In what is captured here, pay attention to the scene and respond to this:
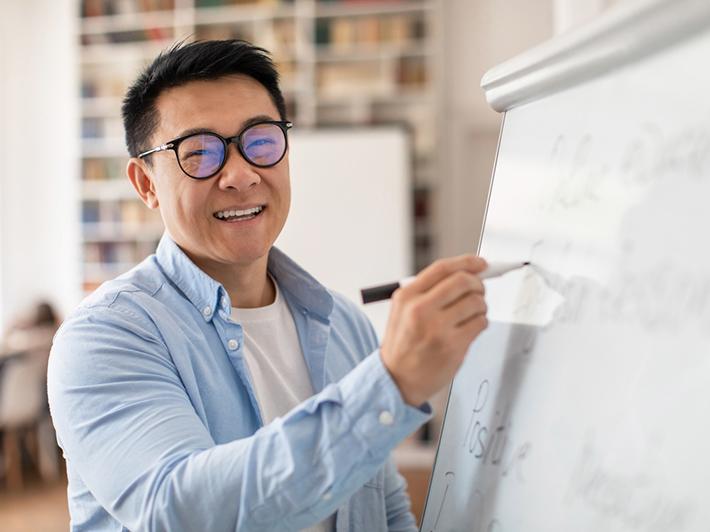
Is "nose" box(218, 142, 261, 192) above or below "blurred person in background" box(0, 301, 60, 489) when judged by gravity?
above

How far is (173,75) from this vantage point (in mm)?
1243

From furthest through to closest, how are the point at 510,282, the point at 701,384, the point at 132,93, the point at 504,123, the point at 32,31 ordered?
1. the point at 32,31
2. the point at 132,93
3. the point at 504,123
4. the point at 510,282
5. the point at 701,384

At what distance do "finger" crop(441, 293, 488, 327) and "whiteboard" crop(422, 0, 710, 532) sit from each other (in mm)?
115

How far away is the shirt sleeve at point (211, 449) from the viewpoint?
821 millimetres

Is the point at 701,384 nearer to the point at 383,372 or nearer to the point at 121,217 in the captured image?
the point at 383,372

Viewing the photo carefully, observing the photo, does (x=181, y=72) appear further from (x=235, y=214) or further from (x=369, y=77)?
(x=369, y=77)

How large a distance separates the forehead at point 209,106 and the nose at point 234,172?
33 millimetres

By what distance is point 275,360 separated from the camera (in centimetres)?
133

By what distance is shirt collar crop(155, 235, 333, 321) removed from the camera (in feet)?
4.04

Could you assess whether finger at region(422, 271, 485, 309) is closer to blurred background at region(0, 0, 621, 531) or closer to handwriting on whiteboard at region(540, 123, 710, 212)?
handwriting on whiteboard at region(540, 123, 710, 212)

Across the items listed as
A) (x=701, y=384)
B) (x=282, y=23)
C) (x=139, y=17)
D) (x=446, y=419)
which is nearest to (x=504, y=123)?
(x=446, y=419)

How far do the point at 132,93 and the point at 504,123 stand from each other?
2.05ft

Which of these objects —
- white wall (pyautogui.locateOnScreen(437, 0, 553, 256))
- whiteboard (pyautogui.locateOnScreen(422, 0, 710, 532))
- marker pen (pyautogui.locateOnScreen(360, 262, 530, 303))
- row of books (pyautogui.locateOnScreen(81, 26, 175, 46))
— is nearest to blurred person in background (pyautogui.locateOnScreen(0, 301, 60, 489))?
row of books (pyautogui.locateOnScreen(81, 26, 175, 46))

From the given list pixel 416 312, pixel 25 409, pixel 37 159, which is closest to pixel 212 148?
pixel 416 312
